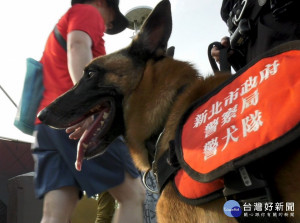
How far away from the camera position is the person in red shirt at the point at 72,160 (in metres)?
1.78

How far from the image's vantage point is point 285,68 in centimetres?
98

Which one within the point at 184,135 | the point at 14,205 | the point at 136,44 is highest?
the point at 136,44

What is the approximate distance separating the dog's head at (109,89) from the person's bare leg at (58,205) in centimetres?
29

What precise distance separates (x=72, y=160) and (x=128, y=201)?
43cm

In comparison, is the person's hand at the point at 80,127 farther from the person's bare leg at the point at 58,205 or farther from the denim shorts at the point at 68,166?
the person's bare leg at the point at 58,205

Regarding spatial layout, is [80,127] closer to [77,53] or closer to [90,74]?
[90,74]

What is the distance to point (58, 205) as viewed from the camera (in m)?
1.75

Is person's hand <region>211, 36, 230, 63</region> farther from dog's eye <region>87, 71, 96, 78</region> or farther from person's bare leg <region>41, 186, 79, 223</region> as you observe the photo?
→ person's bare leg <region>41, 186, 79, 223</region>

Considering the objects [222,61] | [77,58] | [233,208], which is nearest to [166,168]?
[233,208]

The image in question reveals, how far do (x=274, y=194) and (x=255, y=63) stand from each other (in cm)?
48

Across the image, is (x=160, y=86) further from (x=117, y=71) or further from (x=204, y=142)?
(x=204, y=142)

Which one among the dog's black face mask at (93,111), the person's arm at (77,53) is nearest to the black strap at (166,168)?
the dog's black face mask at (93,111)

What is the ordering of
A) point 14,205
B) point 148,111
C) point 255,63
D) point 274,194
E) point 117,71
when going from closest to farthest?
point 274,194
point 255,63
point 148,111
point 117,71
point 14,205

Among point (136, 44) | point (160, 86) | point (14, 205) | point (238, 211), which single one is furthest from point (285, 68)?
point (14, 205)
